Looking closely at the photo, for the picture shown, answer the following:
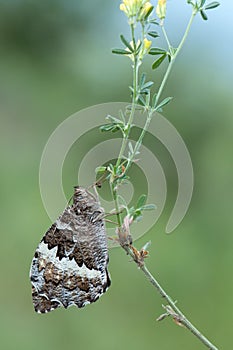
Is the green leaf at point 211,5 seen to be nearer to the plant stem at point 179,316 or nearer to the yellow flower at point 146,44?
the yellow flower at point 146,44

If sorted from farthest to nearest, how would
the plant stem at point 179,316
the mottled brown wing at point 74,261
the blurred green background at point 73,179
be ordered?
the blurred green background at point 73,179 → the mottled brown wing at point 74,261 → the plant stem at point 179,316

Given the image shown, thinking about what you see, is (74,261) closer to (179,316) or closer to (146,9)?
(179,316)

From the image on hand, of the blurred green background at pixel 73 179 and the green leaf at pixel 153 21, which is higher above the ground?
the blurred green background at pixel 73 179

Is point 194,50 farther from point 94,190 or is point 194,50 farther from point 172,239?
point 94,190

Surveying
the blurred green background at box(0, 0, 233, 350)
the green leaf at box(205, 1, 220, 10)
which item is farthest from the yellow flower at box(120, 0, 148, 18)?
the blurred green background at box(0, 0, 233, 350)

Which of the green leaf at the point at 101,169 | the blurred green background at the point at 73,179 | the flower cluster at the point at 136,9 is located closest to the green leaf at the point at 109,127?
the green leaf at the point at 101,169

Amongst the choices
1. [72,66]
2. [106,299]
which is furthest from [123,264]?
[72,66]

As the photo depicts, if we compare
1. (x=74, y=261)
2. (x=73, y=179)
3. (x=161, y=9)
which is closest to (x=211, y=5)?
(x=161, y=9)
